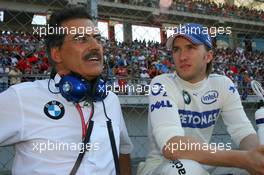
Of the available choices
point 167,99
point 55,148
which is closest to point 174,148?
point 167,99

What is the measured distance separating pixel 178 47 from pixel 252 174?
73 cm

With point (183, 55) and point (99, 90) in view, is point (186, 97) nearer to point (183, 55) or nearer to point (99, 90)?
point (183, 55)

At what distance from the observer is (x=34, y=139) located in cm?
162

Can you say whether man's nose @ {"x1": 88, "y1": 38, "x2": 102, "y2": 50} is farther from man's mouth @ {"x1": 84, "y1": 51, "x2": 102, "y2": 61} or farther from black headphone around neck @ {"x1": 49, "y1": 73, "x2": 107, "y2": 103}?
black headphone around neck @ {"x1": 49, "y1": 73, "x2": 107, "y2": 103}

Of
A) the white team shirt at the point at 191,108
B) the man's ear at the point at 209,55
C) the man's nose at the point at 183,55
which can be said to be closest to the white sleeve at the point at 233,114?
the white team shirt at the point at 191,108

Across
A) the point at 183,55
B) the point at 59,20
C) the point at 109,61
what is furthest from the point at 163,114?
the point at 109,61

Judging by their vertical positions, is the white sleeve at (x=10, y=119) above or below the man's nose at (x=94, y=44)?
below

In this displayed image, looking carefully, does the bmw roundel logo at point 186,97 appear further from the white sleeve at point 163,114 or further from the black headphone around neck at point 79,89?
the black headphone around neck at point 79,89

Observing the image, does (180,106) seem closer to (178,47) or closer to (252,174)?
(178,47)

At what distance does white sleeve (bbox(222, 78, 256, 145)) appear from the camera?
6.73 ft

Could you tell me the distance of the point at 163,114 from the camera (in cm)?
180

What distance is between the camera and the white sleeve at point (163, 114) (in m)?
1.74

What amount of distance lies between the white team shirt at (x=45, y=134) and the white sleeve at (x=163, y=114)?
0.23 metres

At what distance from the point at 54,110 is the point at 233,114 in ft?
3.08
